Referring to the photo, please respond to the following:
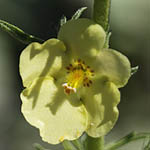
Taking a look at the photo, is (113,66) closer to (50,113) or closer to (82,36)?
(82,36)

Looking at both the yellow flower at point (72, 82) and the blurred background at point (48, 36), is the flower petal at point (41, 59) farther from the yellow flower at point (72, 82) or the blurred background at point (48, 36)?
the blurred background at point (48, 36)

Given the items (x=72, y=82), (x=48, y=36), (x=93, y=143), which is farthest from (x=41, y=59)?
(x=48, y=36)

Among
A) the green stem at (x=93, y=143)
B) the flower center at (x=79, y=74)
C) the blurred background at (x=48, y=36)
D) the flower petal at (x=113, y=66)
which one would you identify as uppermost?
the flower petal at (x=113, y=66)

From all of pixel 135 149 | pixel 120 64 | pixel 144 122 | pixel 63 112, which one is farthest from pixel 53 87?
pixel 144 122

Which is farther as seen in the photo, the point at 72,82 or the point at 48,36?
the point at 48,36

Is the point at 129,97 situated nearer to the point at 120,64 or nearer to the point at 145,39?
the point at 145,39

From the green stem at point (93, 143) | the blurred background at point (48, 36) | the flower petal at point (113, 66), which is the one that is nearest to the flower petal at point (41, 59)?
the flower petal at point (113, 66)
